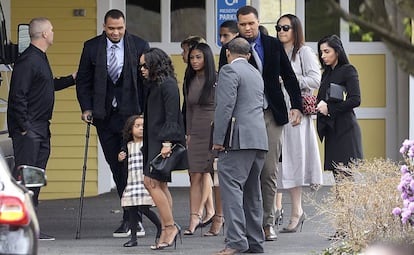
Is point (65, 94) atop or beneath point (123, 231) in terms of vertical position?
atop

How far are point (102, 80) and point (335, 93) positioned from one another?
7.45ft

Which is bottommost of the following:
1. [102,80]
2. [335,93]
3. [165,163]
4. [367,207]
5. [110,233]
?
[110,233]

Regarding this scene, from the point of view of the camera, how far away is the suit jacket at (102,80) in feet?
37.5

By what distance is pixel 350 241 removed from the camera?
31.5 ft

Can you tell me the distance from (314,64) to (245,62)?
1.55 m

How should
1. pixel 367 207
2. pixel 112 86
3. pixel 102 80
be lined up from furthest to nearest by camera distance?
pixel 112 86, pixel 102 80, pixel 367 207

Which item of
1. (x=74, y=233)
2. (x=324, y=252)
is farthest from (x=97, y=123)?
(x=324, y=252)

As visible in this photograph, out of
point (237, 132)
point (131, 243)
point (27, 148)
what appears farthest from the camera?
point (27, 148)

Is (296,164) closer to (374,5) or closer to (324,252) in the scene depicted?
(324,252)

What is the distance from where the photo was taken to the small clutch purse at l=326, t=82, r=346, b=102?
36.2 feet

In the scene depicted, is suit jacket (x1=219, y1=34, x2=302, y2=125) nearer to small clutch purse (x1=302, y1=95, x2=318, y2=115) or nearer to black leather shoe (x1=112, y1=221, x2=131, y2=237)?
small clutch purse (x1=302, y1=95, x2=318, y2=115)

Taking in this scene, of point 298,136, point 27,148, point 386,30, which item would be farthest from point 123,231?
point 386,30

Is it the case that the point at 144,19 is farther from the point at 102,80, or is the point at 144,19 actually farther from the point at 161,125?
the point at 161,125

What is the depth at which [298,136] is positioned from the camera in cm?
1153
